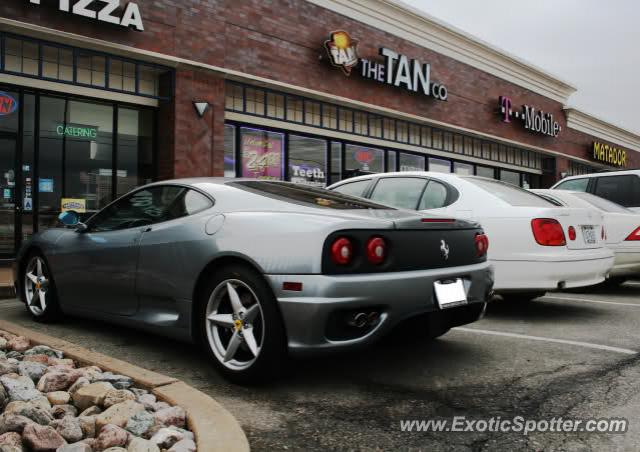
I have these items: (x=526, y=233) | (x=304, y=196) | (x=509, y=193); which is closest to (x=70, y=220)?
(x=304, y=196)

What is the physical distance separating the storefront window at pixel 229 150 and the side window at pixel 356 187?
571cm

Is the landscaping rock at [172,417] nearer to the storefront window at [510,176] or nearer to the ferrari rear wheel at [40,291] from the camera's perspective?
the ferrari rear wheel at [40,291]

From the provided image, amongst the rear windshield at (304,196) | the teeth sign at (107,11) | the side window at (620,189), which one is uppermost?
the teeth sign at (107,11)

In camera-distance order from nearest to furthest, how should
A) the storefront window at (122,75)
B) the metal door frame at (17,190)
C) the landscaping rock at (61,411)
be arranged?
1. the landscaping rock at (61,411)
2. the metal door frame at (17,190)
3. the storefront window at (122,75)

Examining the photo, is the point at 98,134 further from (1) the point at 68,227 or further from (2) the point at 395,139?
(2) the point at 395,139

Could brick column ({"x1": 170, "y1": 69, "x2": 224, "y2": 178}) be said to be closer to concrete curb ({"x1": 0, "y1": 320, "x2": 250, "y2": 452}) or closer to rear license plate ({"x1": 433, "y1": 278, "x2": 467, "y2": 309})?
concrete curb ({"x1": 0, "y1": 320, "x2": 250, "y2": 452})

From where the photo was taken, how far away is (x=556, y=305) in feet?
20.9

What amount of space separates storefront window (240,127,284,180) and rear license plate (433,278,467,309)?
9.20 meters

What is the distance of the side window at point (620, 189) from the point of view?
344 inches

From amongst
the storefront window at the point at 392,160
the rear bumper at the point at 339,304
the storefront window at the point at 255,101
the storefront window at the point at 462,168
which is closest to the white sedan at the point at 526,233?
the rear bumper at the point at 339,304

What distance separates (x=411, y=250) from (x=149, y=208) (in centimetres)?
198

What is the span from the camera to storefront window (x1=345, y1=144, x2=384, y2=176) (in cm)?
1470

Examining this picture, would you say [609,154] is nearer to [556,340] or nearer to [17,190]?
[17,190]

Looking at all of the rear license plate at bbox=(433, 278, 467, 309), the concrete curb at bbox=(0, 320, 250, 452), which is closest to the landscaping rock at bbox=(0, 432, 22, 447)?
the concrete curb at bbox=(0, 320, 250, 452)
